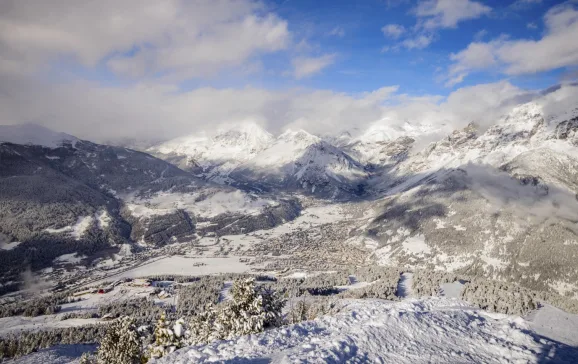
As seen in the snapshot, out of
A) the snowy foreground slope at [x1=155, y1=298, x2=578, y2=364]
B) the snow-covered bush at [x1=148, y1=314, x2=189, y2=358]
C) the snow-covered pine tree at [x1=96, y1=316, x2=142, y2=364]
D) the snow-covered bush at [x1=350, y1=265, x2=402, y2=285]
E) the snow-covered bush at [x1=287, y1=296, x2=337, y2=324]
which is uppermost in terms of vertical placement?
the snowy foreground slope at [x1=155, y1=298, x2=578, y2=364]

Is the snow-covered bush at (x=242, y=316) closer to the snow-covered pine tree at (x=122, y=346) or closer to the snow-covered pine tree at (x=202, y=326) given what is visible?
the snow-covered pine tree at (x=202, y=326)

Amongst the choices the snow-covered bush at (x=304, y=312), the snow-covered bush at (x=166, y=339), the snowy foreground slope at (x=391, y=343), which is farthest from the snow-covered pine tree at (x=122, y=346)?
the snowy foreground slope at (x=391, y=343)

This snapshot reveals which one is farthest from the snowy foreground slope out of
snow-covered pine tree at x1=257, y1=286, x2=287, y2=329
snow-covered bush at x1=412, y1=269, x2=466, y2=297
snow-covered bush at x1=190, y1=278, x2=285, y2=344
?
snow-covered bush at x1=412, y1=269, x2=466, y2=297

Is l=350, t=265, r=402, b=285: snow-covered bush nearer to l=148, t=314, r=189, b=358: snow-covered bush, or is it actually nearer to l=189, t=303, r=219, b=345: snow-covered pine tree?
l=189, t=303, r=219, b=345: snow-covered pine tree

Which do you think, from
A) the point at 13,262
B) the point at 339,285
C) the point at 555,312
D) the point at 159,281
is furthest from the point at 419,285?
the point at 13,262

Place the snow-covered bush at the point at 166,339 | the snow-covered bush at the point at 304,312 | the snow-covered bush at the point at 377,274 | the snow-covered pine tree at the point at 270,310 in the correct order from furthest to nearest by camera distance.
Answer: the snow-covered bush at the point at 377,274 < the snow-covered bush at the point at 304,312 < the snow-covered pine tree at the point at 270,310 < the snow-covered bush at the point at 166,339

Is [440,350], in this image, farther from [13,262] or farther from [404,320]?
[13,262]

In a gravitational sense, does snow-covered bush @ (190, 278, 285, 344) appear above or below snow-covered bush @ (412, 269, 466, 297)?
above
